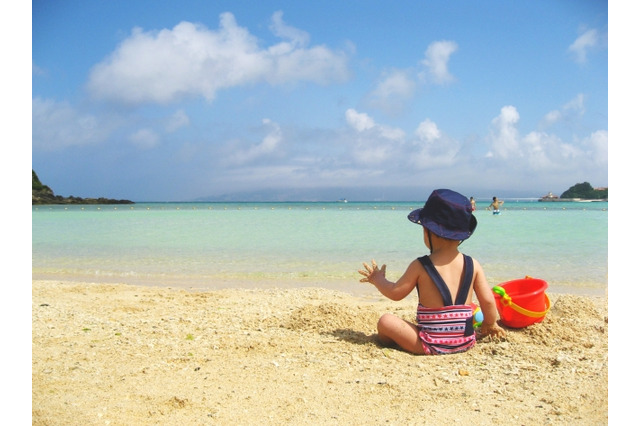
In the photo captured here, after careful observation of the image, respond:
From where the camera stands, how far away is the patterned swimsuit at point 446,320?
10.3 feet

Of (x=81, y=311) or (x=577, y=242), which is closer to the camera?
(x=81, y=311)

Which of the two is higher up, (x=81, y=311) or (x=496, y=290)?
(x=496, y=290)

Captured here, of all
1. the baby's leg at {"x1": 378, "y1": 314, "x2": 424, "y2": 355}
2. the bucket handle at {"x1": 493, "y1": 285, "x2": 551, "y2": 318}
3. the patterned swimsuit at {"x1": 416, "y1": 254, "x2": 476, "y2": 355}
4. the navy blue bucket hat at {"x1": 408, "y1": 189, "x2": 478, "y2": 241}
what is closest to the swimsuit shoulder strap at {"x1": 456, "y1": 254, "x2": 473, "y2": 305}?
the patterned swimsuit at {"x1": 416, "y1": 254, "x2": 476, "y2": 355}

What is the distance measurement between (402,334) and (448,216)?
795mm

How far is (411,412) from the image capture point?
2234mm

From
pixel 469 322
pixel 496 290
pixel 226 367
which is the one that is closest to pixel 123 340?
pixel 226 367

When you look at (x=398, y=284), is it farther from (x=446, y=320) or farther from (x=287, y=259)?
(x=287, y=259)

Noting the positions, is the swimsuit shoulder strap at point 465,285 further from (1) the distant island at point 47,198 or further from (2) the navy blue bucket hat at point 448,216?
(1) the distant island at point 47,198

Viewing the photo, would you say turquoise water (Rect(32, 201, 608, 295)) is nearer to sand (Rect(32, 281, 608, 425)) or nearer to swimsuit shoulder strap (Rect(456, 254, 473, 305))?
sand (Rect(32, 281, 608, 425))

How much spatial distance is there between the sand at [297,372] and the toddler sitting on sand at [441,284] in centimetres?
12

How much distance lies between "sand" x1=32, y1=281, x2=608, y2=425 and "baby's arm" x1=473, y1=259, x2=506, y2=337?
0.11m
